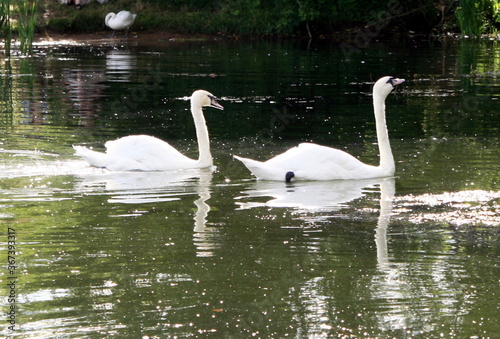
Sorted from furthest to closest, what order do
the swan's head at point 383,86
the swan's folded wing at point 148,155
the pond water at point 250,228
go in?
the swan's head at point 383,86 < the swan's folded wing at point 148,155 < the pond water at point 250,228

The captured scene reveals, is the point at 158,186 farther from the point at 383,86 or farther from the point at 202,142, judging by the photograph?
the point at 383,86

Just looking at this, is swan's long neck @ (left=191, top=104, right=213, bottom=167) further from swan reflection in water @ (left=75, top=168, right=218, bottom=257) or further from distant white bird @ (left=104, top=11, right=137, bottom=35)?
distant white bird @ (left=104, top=11, right=137, bottom=35)

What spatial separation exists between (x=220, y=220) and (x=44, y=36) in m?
28.5

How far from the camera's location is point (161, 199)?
9531 millimetres

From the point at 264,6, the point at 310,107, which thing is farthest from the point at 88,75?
the point at 264,6

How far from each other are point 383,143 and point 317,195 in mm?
1637

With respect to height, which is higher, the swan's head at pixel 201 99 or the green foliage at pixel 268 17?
the green foliage at pixel 268 17

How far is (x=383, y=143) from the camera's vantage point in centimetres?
1098

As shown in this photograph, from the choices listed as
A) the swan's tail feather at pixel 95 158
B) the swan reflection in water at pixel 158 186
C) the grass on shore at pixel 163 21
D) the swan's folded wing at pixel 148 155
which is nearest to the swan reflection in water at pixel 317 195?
the swan reflection in water at pixel 158 186

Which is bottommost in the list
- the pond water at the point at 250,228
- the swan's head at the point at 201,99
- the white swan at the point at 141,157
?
the pond water at the point at 250,228

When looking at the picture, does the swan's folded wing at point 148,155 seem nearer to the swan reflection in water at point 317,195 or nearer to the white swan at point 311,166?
the white swan at point 311,166

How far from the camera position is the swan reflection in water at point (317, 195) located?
8.98 meters

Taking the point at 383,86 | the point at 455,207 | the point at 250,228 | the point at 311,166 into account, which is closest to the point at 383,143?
the point at 383,86

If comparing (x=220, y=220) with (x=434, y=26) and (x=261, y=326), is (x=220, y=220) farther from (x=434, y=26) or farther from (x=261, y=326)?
(x=434, y=26)
